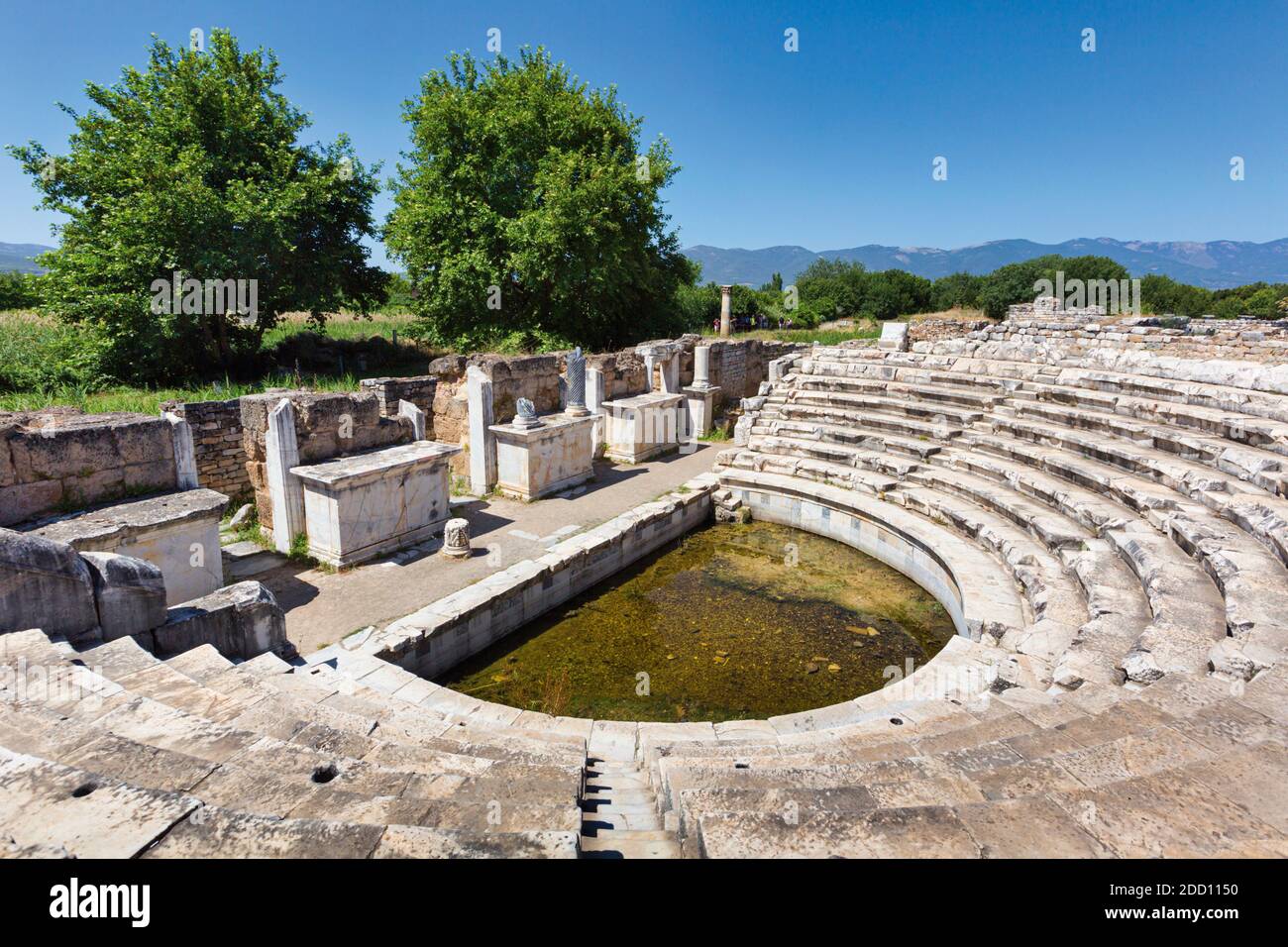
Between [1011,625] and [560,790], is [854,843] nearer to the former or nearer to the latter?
[560,790]

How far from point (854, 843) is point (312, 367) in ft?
68.2

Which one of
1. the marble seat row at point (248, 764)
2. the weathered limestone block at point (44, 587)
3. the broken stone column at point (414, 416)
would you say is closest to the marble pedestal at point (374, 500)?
the broken stone column at point (414, 416)

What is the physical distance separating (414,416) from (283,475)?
2142 millimetres

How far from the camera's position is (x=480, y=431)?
11859 mm

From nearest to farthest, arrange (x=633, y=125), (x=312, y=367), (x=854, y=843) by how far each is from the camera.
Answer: (x=854, y=843) < (x=312, y=367) < (x=633, y=125)

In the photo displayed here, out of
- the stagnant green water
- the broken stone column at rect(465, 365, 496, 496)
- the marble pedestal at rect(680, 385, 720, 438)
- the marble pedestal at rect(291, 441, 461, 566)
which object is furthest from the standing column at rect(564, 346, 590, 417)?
the marble pedestal at rect(680, 385, 720, 438)

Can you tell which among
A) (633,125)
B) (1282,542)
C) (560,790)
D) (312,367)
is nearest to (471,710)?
(560,790)

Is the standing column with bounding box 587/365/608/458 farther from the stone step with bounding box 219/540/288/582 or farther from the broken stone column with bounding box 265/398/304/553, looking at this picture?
the stone step with bounding box 219/540/288/582

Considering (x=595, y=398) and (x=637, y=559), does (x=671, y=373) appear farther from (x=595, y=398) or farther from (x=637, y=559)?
(x=637, y=559)

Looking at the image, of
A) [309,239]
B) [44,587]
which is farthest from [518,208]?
[44,587]

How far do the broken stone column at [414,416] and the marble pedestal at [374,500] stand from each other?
1.42 ft

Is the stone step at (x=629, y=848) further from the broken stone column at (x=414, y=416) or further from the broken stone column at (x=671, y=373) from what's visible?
the broken stone column at (x=671, y=373)

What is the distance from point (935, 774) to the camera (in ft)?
11.9

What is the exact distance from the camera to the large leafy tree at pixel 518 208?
1956 cm
